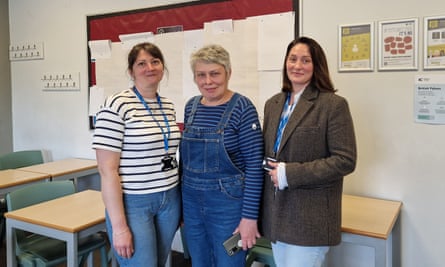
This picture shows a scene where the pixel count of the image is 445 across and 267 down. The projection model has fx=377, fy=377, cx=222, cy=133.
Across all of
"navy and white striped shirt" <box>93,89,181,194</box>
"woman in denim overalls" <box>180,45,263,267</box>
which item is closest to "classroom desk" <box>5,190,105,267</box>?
"navy and white striped shirt" <box>93,89,181,194</box>

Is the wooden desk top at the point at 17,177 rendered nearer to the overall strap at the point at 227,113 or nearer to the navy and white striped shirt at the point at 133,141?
the navy and white striped shirt at the point at 133,141

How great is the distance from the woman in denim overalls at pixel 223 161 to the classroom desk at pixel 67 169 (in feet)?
6.41

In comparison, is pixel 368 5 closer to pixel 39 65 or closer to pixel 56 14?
pixel 56 14

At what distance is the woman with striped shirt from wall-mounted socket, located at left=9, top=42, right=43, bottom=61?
2.82 meters

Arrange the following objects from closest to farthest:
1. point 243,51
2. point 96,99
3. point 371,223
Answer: point 371,223 → point 243,51 → point 96,99

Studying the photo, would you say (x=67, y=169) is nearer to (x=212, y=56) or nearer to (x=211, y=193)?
(x=211, y=193)

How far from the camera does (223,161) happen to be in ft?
5.00

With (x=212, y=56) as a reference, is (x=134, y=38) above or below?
above

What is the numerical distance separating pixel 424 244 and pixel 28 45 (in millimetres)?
4063

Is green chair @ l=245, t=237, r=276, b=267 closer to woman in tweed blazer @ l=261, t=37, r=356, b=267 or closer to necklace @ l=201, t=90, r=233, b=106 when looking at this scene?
woman in tweed blazer @ l=261, t=37, r=356, b=267

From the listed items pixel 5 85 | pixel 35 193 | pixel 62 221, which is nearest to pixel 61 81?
pixel 5 85

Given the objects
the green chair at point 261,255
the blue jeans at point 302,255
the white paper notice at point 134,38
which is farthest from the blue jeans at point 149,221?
the white paper notice at point 134,38

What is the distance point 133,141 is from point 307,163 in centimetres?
69

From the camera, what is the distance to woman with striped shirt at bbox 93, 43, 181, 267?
150 centimetres
